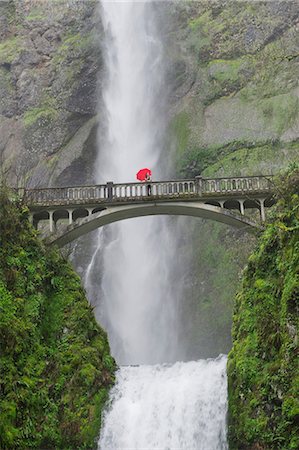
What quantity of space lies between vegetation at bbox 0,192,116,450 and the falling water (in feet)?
2.94

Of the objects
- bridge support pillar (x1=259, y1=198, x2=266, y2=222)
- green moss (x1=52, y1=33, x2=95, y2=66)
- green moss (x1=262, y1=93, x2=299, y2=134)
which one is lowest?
bridge support pillar (x1=259, y1=198, x2=266, y2=222)

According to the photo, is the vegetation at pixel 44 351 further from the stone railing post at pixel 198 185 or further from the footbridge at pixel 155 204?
the stone railing post at pixel 198 185

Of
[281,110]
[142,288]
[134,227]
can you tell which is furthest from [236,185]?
[281,110]

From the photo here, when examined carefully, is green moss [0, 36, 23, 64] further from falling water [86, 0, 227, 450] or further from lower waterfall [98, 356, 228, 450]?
lower waterfall [98, 356, 228, 450]

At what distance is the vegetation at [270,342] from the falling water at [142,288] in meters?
1.22

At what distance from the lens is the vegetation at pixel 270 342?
12938 millimetres

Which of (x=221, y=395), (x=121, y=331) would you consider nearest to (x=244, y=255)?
(x=121, y=331)

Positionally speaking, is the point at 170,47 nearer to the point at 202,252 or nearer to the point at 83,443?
the point at 202,252

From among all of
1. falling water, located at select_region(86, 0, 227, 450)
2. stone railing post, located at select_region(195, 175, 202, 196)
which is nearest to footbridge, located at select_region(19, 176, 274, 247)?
stone railing post, located at select_region(195, 175, 202, 196)

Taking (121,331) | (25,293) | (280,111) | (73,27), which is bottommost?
(25,293)

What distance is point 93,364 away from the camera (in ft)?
55.7

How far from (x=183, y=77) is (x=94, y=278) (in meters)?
16.2

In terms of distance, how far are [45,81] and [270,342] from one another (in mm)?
31378

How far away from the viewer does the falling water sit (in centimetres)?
1526
